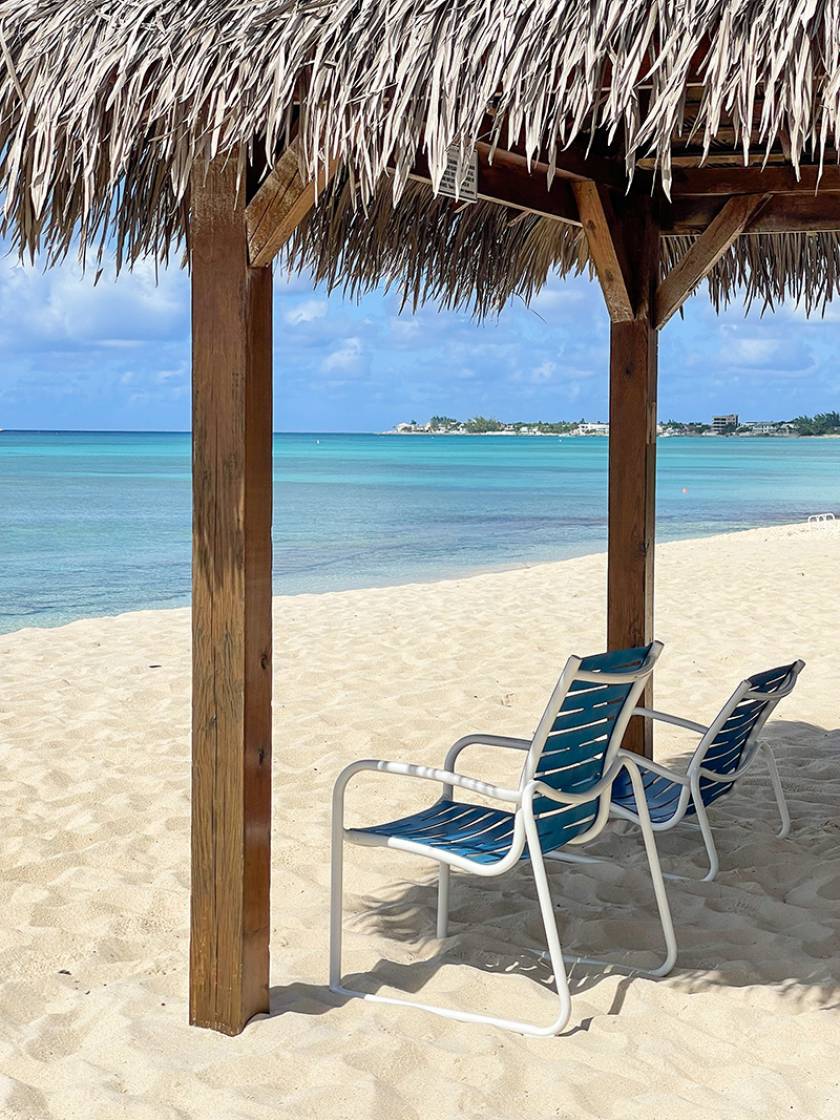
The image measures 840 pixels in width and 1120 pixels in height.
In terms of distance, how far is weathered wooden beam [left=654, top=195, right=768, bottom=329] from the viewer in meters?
4.30

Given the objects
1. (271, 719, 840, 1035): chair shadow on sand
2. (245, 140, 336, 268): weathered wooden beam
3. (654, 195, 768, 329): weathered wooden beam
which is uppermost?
(654, 195, 768, 329): weathered wooden beam

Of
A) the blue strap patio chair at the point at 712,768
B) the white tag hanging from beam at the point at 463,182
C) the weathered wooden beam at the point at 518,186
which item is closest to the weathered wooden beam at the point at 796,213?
the weathered wooden beam at the point at 518,186

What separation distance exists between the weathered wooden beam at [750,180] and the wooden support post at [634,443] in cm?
17

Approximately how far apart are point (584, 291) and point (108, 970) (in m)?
76.1

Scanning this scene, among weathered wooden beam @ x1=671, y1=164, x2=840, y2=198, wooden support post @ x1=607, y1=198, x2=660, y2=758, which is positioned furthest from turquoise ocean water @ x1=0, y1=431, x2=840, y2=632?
weathered wooden beam @ x1=671, y1=164, x2=840, y2=198

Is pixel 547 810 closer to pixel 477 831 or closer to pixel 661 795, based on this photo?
pixel 477 831

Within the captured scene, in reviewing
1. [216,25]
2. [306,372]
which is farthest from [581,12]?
[306,372]

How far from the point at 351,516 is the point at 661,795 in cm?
2171

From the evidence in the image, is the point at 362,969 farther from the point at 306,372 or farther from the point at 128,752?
the point at 306,372

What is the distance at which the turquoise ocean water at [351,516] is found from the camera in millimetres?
16062

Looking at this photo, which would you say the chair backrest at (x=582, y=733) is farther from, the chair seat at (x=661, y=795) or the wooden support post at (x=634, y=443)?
the wooden support post at (x=634, y=443)

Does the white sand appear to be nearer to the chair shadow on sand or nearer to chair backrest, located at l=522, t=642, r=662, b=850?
the chair shadow on sand

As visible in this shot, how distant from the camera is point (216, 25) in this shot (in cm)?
254

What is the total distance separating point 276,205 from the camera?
2.63 metres
